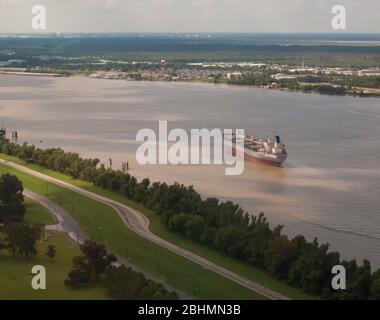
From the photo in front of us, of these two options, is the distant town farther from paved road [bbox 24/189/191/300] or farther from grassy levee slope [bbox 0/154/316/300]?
paved road [bbox 24/189/191/300]

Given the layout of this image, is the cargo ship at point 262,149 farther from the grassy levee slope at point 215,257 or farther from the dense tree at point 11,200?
the dense tree at point 11,200

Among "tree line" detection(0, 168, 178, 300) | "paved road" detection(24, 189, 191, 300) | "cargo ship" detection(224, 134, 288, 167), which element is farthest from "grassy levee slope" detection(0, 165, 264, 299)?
"cargo ship" detection(224, 134, 288, 167)

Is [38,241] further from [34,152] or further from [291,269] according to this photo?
[34,152]

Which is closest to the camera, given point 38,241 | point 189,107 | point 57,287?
point 57,287

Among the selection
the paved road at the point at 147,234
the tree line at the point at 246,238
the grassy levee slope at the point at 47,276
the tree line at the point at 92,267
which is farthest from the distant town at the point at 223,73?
the tree line at the point at 92,267

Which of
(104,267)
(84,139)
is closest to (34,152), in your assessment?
(84,139)

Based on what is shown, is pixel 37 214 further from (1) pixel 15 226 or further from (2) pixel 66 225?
(1) pixel 15 226

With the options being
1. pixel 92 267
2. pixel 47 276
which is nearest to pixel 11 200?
pixel 47 276
